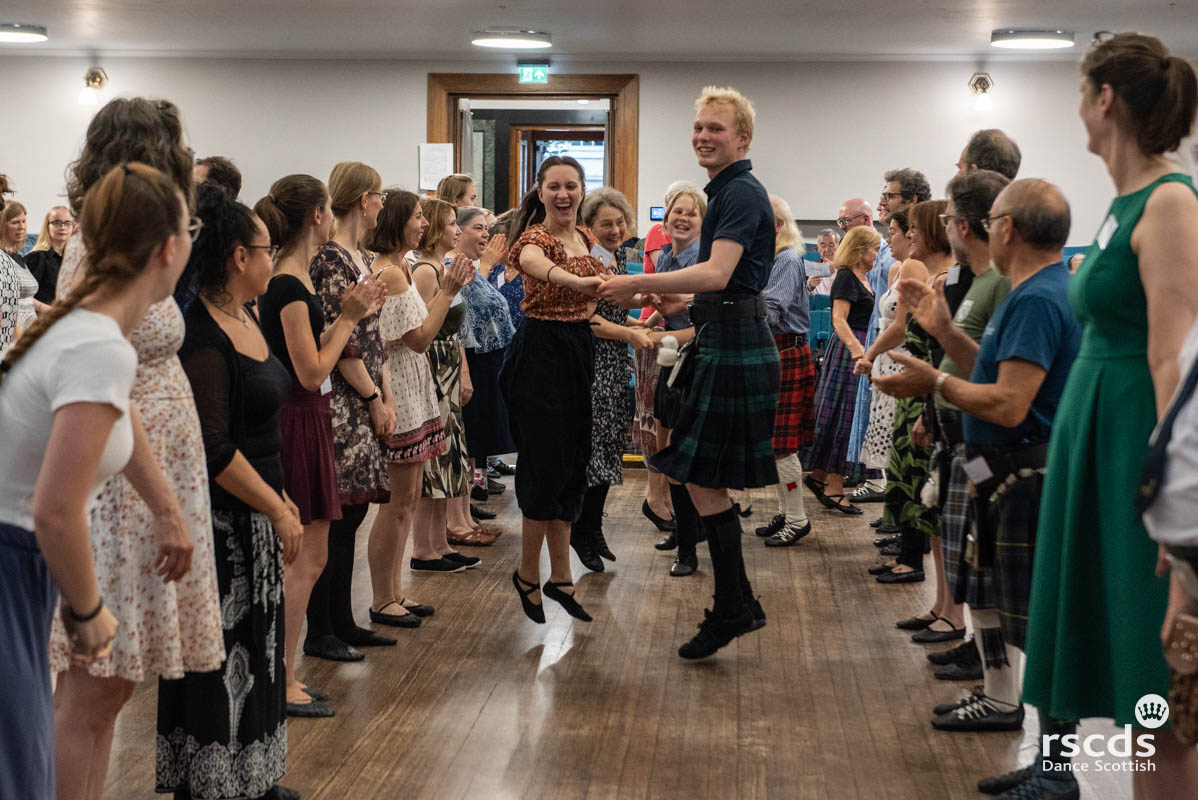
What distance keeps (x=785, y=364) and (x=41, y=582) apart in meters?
4.28

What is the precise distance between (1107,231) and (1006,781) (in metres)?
1.33

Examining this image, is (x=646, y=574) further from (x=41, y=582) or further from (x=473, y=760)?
(x=41, y=582)

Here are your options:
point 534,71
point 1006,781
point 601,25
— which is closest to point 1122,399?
point 1006,781

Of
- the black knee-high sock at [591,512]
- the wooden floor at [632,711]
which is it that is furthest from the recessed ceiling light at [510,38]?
the wooden floor at [632,711]

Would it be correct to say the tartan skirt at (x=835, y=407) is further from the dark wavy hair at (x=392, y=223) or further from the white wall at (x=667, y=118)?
the white wall at (x=667, y=118)

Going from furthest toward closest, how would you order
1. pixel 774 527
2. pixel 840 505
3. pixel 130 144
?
pixel 840 505, pixel 774 527, pixel 130 144

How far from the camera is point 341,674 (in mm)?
3373

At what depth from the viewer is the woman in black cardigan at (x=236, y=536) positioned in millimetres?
2191

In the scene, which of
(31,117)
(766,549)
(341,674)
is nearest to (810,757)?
(341,674)

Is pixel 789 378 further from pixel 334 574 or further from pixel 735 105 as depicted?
pixel 334 574

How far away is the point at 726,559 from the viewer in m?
3.47

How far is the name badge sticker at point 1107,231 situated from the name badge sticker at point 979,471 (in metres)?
0.70

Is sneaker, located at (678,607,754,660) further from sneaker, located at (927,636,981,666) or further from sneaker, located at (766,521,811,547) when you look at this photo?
sneaker, located at (766,521,811,547)
